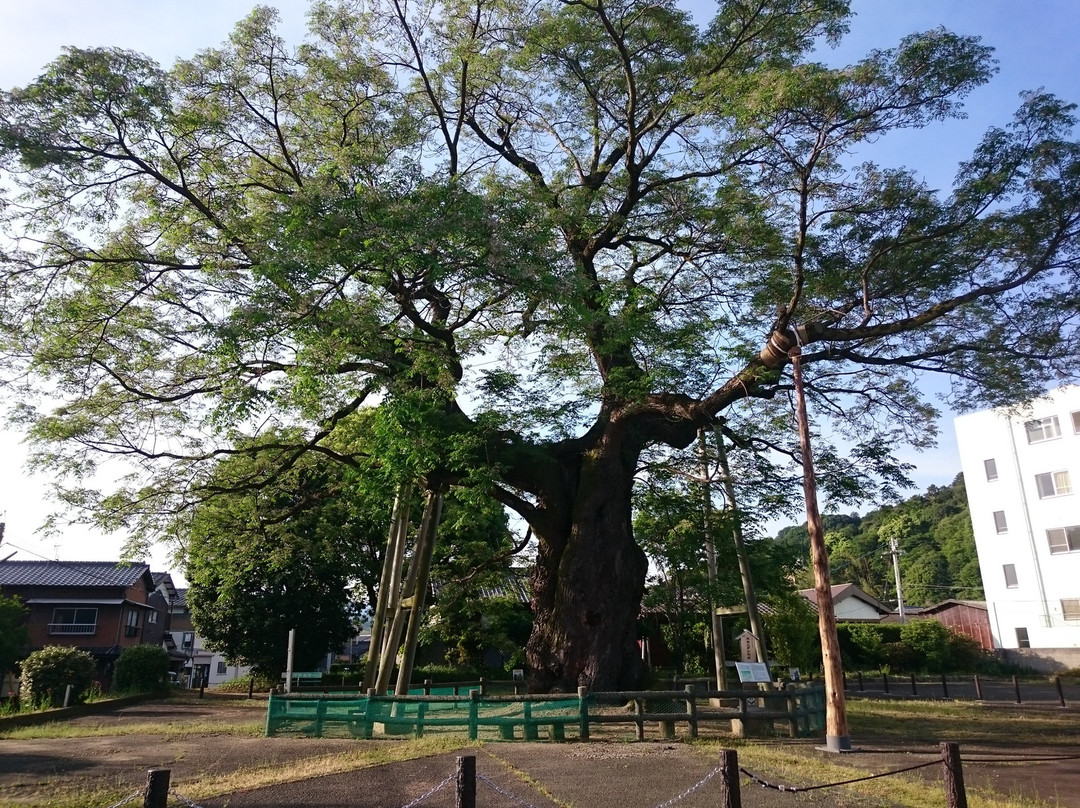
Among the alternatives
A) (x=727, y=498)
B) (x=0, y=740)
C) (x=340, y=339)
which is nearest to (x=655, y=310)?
(x=727, y=498)

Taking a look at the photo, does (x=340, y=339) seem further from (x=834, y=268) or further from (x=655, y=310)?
(x=834, y=268)

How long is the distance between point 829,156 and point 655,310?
4.75 meters

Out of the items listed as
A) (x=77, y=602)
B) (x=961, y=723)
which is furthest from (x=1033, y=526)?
(x=77, y=602)

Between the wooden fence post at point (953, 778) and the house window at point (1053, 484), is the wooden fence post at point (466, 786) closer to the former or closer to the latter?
the wooden fence post at point (953, 778)

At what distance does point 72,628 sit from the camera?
3906 cm

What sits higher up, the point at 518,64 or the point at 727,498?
the point at 518,64

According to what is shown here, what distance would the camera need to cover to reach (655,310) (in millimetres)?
16984

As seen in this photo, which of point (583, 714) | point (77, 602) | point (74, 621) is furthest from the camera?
point (77, 602)

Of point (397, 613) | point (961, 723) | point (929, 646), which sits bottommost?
point (961, 723)

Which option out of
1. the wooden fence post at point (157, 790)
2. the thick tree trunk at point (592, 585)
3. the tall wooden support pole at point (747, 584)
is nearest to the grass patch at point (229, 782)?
the wooden fence post at point (157, 790)

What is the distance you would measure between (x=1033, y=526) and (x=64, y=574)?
49.3m

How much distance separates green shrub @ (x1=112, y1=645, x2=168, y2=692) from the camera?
2833 centimetres

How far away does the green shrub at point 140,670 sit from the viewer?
92.9ft

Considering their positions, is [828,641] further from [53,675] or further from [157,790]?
[53,675]
